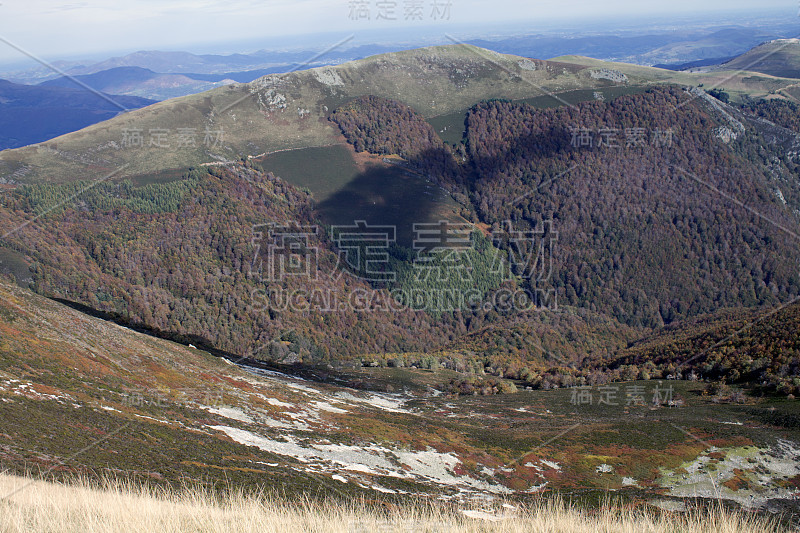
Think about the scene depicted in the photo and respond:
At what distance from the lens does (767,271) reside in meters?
197

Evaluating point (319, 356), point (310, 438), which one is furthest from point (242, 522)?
point (319, 356)

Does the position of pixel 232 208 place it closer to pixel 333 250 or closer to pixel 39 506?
pixel 333 250

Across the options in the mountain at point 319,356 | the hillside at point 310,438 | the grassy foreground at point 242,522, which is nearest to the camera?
the grassy foreground at point 242,522

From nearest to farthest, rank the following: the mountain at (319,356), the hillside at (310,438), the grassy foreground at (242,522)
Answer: the grassy foreground at (242,522)
the hillside at (310,438)
the mountain at (319,356)

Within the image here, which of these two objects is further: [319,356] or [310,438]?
[319,356]

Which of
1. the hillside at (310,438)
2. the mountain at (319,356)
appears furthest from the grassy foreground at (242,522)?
the mountain at (319,356)

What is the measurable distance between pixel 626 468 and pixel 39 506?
4143cm

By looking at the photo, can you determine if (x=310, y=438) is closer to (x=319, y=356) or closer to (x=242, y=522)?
(x=242, y=522)

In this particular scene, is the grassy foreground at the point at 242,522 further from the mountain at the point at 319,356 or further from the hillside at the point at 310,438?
the mountain at the point at 319,356

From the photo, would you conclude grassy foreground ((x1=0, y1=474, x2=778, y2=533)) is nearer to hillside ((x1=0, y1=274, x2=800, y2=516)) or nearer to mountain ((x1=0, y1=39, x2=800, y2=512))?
hillside ((x1=0, y1=274, x2=800, y2=516))

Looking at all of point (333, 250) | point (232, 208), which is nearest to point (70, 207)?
point (232, 208)

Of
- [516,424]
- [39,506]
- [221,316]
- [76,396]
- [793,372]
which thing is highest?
[39,506]

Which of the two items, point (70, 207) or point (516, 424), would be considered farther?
point (70, 207)

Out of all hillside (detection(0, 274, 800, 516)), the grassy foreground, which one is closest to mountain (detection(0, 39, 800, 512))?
hillside (detection(0, 274, 800, 516))
